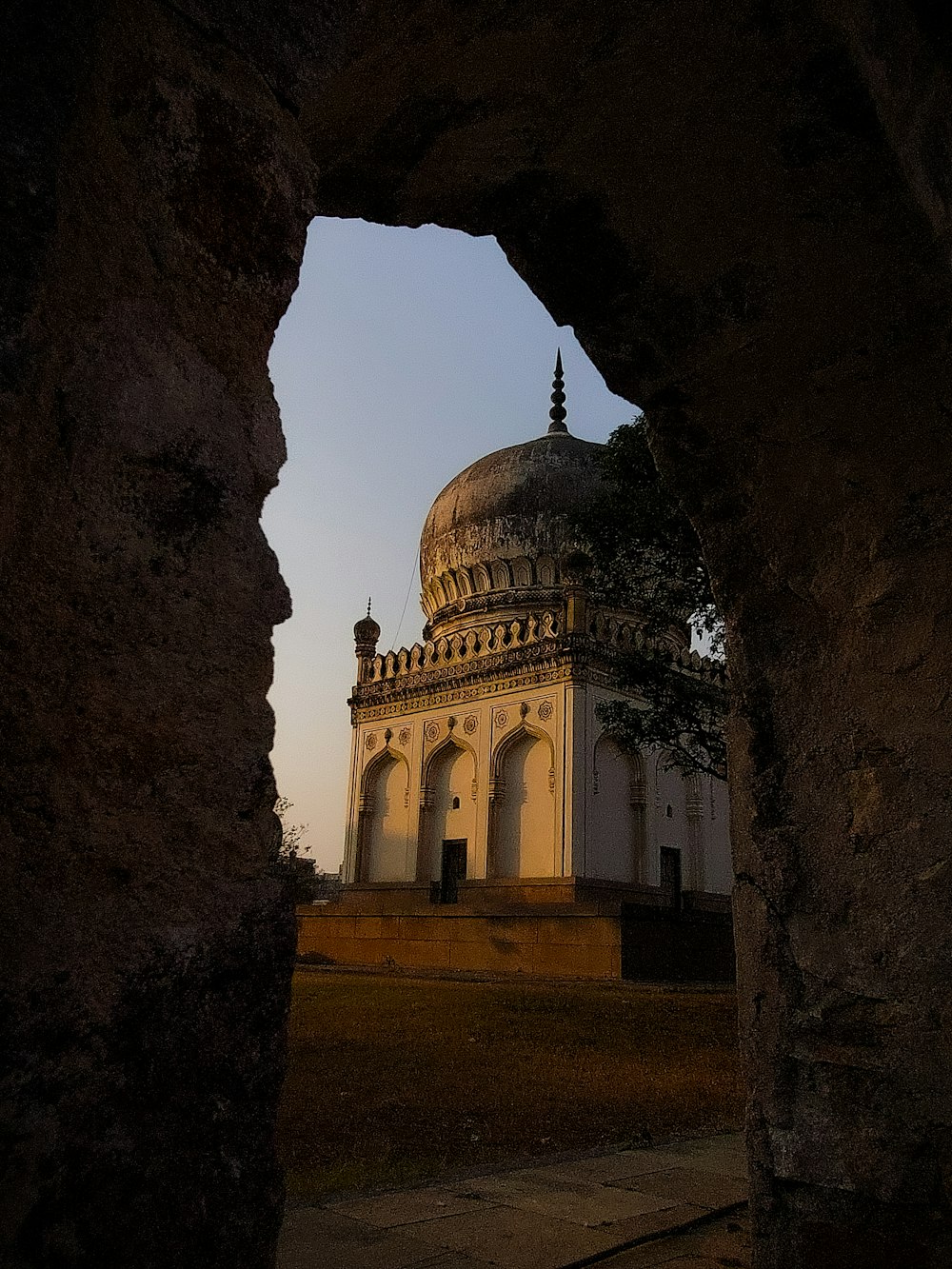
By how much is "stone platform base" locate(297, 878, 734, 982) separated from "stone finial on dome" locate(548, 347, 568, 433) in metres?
11.0

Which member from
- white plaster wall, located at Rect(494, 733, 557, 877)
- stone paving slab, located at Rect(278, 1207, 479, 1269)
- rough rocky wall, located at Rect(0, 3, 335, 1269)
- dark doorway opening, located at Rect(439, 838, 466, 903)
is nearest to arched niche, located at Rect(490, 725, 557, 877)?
white plaster wall, located at Rect(494, 733, 557, 877)

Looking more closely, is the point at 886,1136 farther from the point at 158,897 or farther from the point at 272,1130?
the point at 158,897

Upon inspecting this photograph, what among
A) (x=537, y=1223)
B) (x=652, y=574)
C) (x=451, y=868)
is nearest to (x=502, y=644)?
(x=451, y=868)

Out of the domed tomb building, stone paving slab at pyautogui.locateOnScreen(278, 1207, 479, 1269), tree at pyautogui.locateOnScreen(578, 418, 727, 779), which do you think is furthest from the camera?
→ the domed tomb building

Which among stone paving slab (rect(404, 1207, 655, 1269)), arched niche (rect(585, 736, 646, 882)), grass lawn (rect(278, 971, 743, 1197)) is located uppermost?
arched niche (rect(585, 736, 646, 882))

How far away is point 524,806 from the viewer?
15703 millimetres

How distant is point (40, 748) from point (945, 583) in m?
1.92

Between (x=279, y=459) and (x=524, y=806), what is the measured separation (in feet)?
48.9

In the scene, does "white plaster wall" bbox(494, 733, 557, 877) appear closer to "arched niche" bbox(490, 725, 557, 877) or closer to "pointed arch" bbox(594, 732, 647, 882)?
"arched niche" bbox(490, 725, 557, 877)

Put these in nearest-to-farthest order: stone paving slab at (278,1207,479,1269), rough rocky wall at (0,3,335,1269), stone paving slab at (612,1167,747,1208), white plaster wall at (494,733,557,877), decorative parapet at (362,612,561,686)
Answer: rough rocky wall at (0,3,335,1269)
stone paving slab at (278,1207,479,1269)
stone paving slab at (612,1167,747,1208)
white plaster wall at (494,733,557,877)
decorative parapet at (362,612,561,686)

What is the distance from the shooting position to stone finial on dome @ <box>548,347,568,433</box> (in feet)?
73.2

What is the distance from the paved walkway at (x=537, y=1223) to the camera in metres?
2.21

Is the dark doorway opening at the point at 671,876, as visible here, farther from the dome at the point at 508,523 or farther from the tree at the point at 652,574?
the tree at the point at 652,574

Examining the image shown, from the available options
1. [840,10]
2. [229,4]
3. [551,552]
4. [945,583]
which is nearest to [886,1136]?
[945,583]
